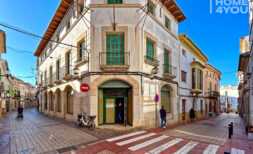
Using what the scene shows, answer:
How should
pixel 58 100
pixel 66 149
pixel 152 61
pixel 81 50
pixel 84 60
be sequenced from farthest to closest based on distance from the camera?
pixel 58 100, pixel 81 50, pixel 152 61, pixel 84 60, pixel 66 149

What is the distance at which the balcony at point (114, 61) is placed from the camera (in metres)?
11.7

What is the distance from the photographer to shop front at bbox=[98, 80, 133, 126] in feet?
39.4

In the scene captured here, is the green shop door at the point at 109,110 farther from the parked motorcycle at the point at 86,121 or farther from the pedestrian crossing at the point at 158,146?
the pedestrian crossing at the point at 158,146

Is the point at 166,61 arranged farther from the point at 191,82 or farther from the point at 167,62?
the point at 191,82

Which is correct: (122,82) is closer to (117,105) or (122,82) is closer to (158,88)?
(117,105)

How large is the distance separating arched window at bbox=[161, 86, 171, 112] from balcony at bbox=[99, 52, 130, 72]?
17.1 ft

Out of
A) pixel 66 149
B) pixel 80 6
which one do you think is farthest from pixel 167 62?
pixel 66 149

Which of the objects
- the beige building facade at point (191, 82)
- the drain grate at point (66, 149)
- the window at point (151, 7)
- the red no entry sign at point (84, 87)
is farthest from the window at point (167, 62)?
the drain grate at point (66, 149)

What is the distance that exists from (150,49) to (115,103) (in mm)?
4703

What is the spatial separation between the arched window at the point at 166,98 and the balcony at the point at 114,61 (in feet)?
17.1

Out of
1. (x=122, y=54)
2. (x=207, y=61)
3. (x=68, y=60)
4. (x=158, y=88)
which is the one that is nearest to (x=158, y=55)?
(x=158, y=88)

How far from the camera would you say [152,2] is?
14156 millimetres

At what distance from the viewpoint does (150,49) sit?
13.7 meters

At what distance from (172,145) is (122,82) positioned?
5.17 metres
